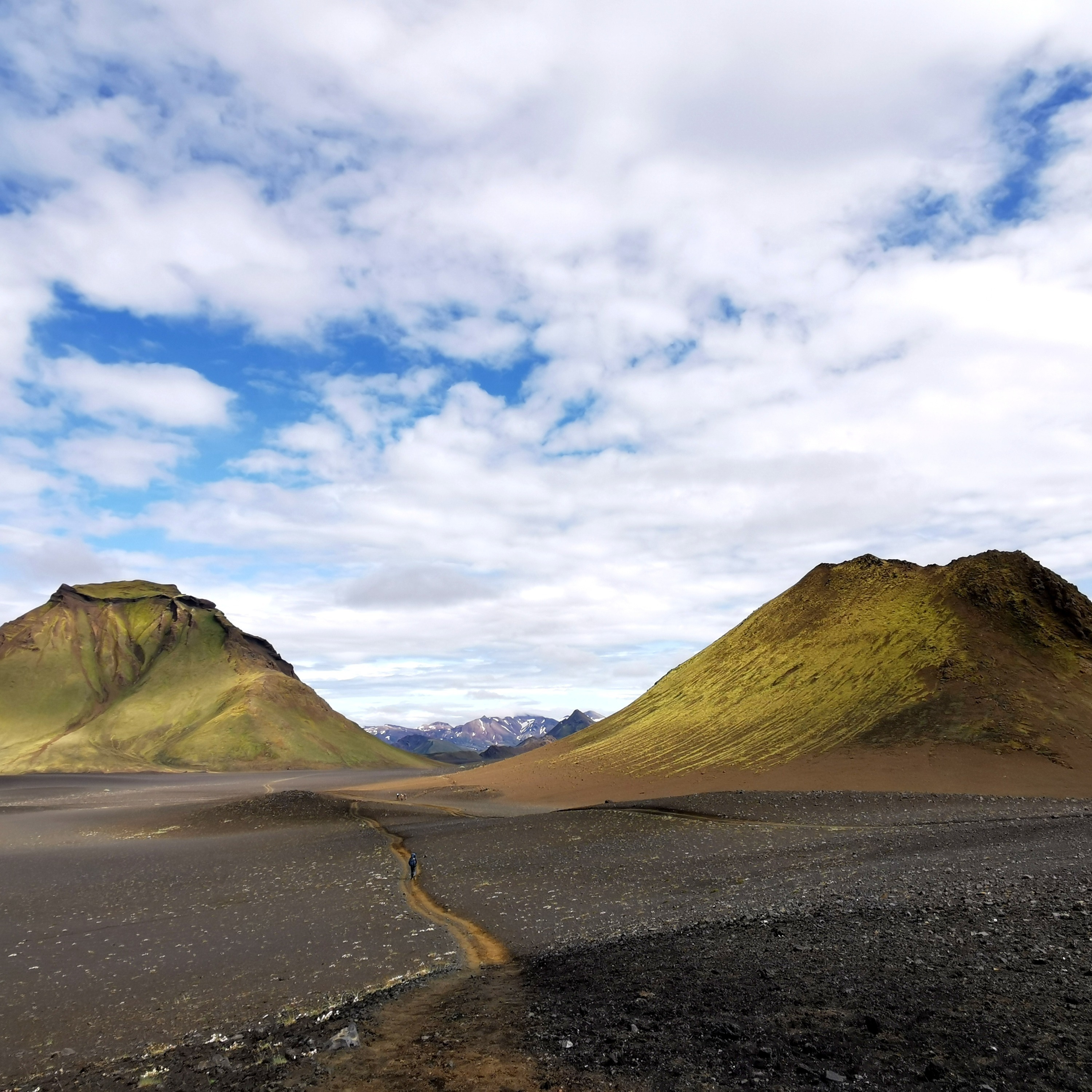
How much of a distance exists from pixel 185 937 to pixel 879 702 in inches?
1928

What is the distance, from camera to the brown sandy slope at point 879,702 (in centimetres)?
4372

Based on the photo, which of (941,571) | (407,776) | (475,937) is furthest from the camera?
(407,776)

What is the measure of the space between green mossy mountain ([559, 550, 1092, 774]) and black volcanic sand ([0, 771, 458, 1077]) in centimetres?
3415

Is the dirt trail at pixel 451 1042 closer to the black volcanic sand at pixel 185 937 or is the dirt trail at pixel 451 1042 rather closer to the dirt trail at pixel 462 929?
the dirt trail at pixel 462 929

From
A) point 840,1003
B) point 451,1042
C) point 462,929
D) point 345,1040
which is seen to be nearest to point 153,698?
point 462,929

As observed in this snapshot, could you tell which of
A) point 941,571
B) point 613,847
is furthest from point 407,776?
point 613,847

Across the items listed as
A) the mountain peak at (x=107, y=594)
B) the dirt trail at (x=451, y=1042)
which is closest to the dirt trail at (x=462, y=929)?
the dirt trail at (x=451, y=1042)

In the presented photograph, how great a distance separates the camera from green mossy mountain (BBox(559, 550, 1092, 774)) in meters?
48.2

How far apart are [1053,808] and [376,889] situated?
2956 centimetres

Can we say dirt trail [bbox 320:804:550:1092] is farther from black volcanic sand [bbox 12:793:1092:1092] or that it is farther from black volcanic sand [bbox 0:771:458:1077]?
black volcanic sand [bbox 0:771:458:1077]

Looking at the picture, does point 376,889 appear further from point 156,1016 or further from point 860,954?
point 860,954

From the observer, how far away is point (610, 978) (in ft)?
36.0

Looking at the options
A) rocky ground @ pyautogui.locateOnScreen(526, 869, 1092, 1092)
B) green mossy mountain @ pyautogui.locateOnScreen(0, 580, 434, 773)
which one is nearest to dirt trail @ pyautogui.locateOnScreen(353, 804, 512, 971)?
rocky ground @ pyautogui.locateOnScreen(526, 869, 1092, 1092)

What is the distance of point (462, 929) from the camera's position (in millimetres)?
16188
